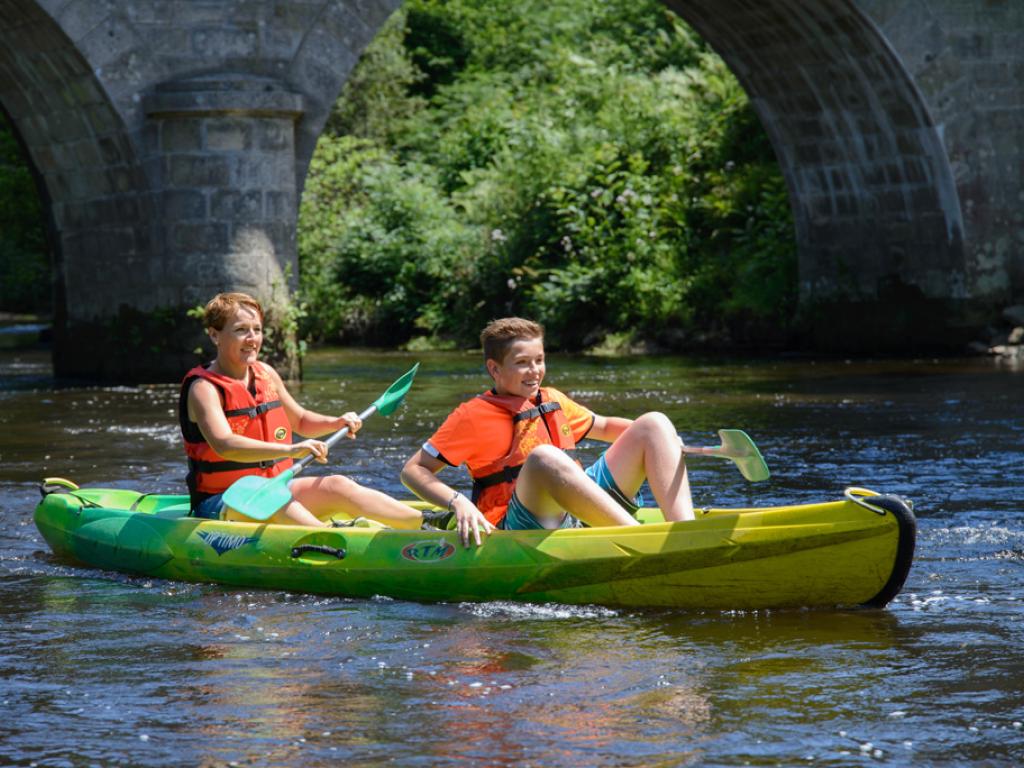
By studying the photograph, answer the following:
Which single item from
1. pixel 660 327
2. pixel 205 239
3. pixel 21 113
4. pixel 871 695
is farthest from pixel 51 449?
pixel 660 327

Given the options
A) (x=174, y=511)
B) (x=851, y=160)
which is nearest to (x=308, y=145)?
(x=851, y=160)

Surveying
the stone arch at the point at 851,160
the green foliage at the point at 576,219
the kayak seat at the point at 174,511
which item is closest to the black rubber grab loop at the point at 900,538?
the kayak seat at the point at 174,511

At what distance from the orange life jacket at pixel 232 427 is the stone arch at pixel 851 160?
8643 mm

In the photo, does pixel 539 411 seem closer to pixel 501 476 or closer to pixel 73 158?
pixel 501 476

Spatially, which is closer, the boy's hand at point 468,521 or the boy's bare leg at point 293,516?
the boy's hand at point 468,521

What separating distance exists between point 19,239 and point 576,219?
11854 millimetres

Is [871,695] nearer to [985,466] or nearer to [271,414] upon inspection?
A: [271,414]

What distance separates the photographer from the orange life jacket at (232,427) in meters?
5.50

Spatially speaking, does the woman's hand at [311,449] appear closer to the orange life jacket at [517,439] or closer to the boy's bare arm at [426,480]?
the boy's bare arm at [426,480]

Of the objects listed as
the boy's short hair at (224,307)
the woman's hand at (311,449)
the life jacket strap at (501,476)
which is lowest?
the life jacket strap at (501,476)

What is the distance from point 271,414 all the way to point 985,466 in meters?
3.40

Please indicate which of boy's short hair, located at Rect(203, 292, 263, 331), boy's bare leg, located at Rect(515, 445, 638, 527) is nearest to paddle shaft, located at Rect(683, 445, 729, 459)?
boy's bare leg, located at Rect(515, 445, 638, 527)

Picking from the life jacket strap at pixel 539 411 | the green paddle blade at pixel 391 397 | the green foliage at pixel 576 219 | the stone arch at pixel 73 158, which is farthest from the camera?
the green foliage at pixel 576 219

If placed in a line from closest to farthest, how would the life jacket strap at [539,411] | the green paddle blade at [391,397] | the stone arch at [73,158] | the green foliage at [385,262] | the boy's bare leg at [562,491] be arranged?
the boy's bare leg at [562,491]
the life jacket strap at [539,411]
the green paddle blade at [391,397]
the stone arch at [73,158]
the green foliage at [385,262]
